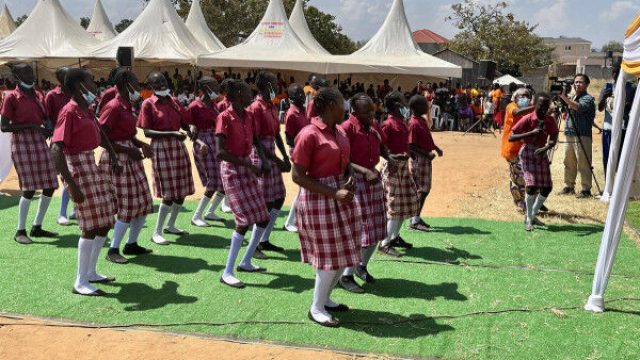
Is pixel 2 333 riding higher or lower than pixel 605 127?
lower

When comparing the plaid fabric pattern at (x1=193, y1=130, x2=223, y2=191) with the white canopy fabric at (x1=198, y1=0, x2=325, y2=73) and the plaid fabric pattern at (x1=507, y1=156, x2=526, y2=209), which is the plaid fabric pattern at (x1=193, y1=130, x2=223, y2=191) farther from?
the white canopy fabric at (x1=198, y1=0, x2=325, y2=73)

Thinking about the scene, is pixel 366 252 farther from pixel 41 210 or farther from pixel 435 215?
pixel 41 210

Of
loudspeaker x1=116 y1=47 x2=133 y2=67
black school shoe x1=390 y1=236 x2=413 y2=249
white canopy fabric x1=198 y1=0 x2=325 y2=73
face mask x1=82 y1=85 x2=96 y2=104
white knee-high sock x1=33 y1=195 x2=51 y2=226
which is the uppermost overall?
white canopy fabric x1=198 y1=0 x2=325 y2=73

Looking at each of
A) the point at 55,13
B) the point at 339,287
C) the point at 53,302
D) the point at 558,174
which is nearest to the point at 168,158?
Answer: the point at 53,302

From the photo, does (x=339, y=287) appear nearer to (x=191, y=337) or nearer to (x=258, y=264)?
(x=258, y=264)

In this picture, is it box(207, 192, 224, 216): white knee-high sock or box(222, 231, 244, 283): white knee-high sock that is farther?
box(207, 192, 224, 216): white knee-high sock

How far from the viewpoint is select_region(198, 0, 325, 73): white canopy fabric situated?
20984mm

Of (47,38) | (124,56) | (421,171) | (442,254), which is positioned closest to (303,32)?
(47,38)

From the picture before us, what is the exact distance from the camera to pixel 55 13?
84.1ft

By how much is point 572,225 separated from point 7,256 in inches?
283

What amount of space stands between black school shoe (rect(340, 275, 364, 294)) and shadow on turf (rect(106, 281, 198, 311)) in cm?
136

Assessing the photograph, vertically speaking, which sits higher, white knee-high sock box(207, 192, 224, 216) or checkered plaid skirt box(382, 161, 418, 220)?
checkered plaid skirt box(382, 161, 418, 220)

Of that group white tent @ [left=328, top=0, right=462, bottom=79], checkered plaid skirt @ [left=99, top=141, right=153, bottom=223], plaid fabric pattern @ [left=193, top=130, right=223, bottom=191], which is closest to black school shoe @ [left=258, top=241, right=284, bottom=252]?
plaid fabric pattern @ [left=193, top=130, right=223, bottom=191]

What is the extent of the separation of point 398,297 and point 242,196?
1.71 meters
